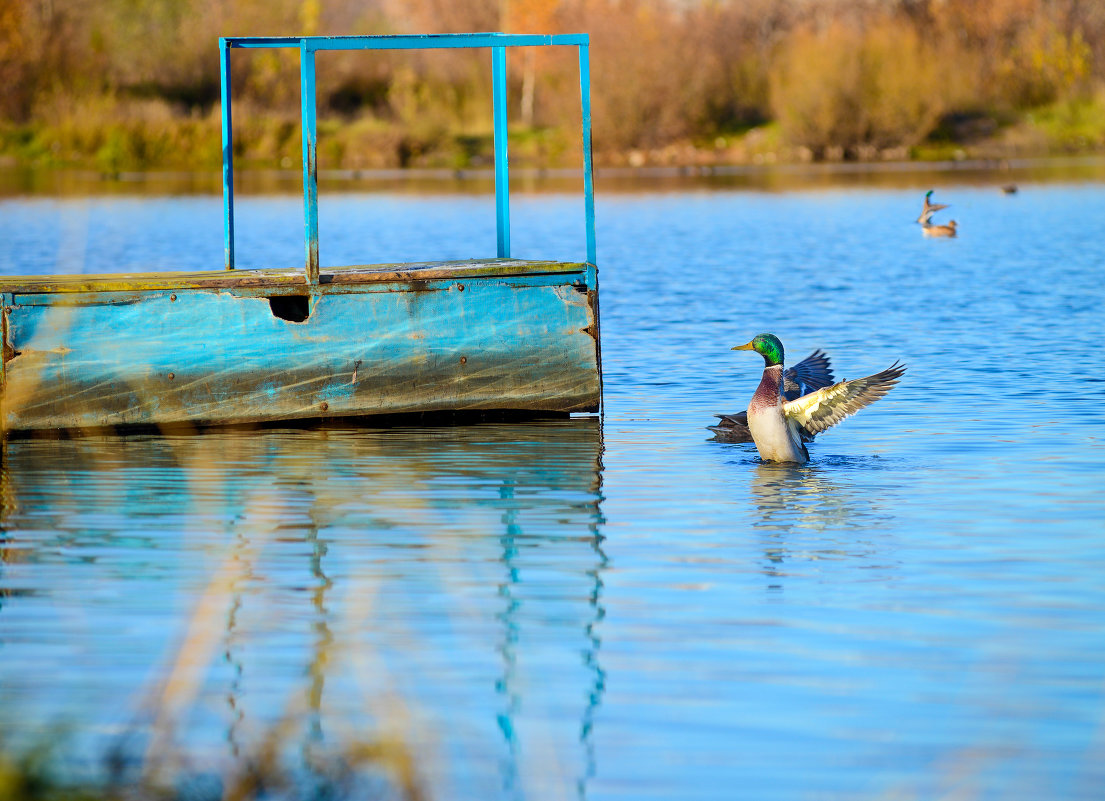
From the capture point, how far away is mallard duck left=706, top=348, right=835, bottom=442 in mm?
11016

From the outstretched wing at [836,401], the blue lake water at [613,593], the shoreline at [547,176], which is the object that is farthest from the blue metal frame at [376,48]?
the shoreline at [547,176]

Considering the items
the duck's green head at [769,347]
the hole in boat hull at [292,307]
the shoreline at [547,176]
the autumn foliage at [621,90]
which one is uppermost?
the autumn foliage at [621,90]

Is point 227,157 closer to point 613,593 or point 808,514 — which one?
point 808,514

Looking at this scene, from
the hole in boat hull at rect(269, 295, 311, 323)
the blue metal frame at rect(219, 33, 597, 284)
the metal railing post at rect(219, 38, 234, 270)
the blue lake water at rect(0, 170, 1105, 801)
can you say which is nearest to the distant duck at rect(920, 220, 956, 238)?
the blue lake water at rect(0, 170, 1105, 801)

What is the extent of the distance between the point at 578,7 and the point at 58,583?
52.9 meters

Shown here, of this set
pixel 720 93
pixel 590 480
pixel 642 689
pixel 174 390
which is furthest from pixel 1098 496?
pixel 720 93

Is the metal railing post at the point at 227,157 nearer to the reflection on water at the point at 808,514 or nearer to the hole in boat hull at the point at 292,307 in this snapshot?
the hole in boat hull at the point at 292,307

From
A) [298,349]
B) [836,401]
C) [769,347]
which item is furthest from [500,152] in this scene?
[836,401]

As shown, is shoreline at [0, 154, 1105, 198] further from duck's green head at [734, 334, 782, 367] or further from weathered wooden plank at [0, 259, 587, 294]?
duck's green head at [734, 334, 782, 367]

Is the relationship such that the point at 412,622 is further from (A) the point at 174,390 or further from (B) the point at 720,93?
(B) the point at 720,93

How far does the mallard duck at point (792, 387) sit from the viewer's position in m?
11.0

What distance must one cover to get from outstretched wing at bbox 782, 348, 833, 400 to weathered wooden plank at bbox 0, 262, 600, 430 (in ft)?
4.30

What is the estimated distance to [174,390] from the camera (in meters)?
11.3

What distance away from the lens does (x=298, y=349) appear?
11297mm
